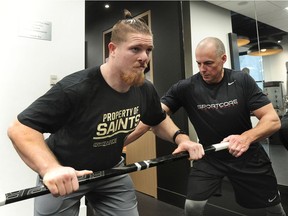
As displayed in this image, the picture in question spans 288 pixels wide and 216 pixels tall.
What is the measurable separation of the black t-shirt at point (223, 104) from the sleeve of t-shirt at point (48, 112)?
3.77ft

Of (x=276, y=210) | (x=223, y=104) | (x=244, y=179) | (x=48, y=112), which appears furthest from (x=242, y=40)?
(x=48, y=112)

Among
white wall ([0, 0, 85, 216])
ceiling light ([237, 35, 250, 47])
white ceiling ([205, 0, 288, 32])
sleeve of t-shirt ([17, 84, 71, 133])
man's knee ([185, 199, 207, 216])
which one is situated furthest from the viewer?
ceiling light ([237, 35, 250, 47])

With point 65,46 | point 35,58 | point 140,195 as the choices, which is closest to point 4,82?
point 35,58

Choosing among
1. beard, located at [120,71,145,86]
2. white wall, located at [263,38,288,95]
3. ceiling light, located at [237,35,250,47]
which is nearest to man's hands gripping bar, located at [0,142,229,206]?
beard, located at [120,71,145,86]

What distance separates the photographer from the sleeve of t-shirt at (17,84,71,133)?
43.8 inches

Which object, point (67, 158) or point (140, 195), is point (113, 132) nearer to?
point (67, 158)

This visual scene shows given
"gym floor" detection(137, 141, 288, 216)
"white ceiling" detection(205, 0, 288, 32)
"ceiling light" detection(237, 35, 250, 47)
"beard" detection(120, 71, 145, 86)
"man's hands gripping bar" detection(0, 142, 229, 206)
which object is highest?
"white ceiling" detection(205, 0, 288, 32)

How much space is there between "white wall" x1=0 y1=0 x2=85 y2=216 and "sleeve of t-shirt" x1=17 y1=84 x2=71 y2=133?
4.08 feet

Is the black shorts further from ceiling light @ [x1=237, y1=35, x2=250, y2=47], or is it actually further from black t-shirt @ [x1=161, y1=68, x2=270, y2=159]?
ceiling light @ [x1=237, y1=35, x2=250, y2=47]

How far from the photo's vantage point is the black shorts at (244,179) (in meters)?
1.89

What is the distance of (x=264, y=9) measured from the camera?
3467mm

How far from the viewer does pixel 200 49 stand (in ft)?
6.44

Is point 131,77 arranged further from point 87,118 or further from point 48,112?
point 48,112

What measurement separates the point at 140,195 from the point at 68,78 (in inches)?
110
